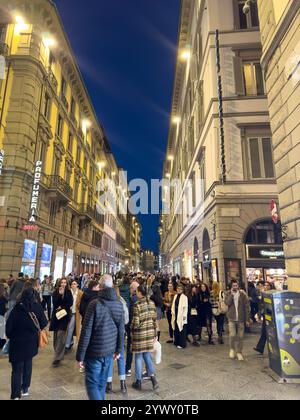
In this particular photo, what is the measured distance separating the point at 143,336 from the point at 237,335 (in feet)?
10.3

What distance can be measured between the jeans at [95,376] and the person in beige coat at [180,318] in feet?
15.2

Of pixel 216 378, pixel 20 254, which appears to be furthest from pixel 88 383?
pixel 20 254

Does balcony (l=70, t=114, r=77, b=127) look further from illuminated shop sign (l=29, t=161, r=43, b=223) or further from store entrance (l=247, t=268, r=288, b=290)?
store entrance (l=247, t=268, r=288, b=290)

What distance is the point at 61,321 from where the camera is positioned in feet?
22.4

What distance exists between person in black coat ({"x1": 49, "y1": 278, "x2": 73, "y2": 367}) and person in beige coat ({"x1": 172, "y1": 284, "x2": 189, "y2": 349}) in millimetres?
3054

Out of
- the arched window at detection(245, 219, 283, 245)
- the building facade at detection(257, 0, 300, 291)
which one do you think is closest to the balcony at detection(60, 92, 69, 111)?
the arched window at detection(245, 219, 283, 245)

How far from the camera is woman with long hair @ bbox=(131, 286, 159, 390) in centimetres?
512

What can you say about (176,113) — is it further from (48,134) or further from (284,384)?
(284,384)

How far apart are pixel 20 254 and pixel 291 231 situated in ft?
49.7

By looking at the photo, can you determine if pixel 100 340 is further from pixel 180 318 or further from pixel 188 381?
pixel 180 318

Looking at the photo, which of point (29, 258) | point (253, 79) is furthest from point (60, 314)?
point (253, 79)

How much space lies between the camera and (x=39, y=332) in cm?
480

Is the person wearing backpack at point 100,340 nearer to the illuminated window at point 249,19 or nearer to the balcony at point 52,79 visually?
the illuminated window at point 249,19

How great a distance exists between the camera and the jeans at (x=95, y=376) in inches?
138
